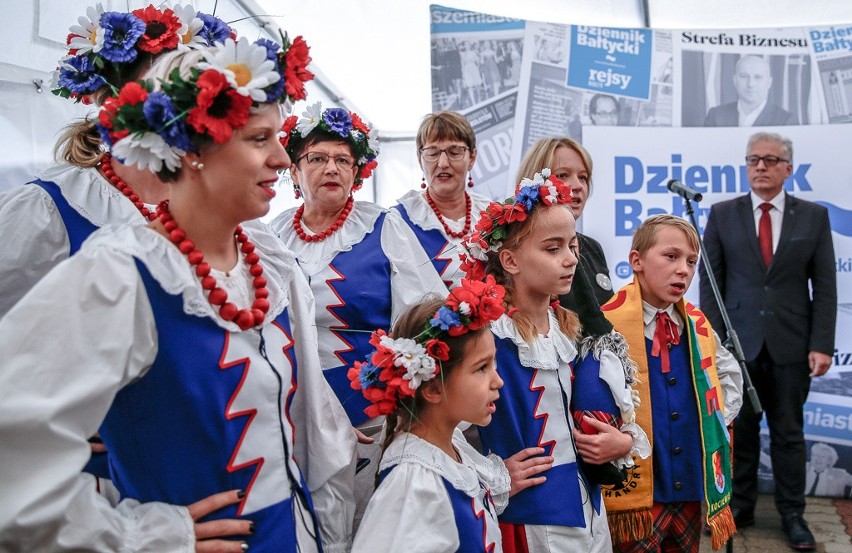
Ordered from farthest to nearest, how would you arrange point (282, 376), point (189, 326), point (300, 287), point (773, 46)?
1. point (773, 46)
2. point (300, 287)
3. point (282, 376)
4. point (189, 326)

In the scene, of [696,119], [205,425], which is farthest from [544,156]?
[696,119]

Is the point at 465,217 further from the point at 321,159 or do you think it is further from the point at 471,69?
the point at 471,69

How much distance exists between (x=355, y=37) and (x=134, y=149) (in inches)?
151

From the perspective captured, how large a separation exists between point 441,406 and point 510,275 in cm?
62

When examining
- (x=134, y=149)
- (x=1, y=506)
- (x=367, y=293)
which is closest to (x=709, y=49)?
(x=367, y=293)

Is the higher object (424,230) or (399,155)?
(399,155)

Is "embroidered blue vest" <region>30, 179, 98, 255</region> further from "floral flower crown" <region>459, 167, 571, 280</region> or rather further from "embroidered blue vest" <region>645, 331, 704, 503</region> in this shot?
"embroidered blue vest" <region>645, 331, 704, 503</region>

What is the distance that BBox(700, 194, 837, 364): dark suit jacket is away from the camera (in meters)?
4.73

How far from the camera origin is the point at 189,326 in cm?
142

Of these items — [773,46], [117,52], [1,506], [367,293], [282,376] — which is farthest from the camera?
[773,46]

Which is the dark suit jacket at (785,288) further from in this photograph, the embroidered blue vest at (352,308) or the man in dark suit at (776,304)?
the embroidered blue vest at (352,308)

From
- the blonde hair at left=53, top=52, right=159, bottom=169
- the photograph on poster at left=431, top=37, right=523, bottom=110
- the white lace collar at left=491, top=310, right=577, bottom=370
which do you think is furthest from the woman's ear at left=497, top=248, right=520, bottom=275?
the photograph on poster at left=431, top=37, right=523, bottom=110

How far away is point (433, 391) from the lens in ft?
6.68

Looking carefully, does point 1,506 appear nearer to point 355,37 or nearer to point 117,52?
point 117,52
